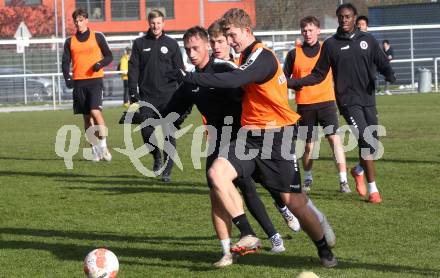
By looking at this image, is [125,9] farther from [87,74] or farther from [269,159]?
[269,159]

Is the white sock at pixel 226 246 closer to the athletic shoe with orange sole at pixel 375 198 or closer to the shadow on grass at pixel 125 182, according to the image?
the athletic shoe with orange sole at pixel 375 198

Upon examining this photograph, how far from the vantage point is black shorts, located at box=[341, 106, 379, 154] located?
10500mm

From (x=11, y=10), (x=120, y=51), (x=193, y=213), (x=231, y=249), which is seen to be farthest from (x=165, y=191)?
(x=11, y=10)

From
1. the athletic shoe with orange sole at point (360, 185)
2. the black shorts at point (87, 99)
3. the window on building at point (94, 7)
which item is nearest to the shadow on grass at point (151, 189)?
the athletic shoe with orange sole at point (360, 185)

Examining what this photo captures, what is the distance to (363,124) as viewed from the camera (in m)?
10.5

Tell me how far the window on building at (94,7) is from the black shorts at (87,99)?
32.3 m

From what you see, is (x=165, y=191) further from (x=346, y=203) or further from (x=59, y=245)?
(x=59, y=245)

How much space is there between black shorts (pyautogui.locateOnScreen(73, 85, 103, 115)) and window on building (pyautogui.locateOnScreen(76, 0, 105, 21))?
106 ft

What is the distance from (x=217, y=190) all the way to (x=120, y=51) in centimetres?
2903

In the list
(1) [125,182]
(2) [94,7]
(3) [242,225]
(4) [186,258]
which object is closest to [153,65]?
(1) [125,182]

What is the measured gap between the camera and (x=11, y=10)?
4425 cm

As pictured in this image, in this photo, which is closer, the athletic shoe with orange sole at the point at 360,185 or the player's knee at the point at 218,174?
the player's knee at the point at 218,174

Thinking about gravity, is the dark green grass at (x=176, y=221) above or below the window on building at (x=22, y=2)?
below

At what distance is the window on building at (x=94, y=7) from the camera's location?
1864 inches
